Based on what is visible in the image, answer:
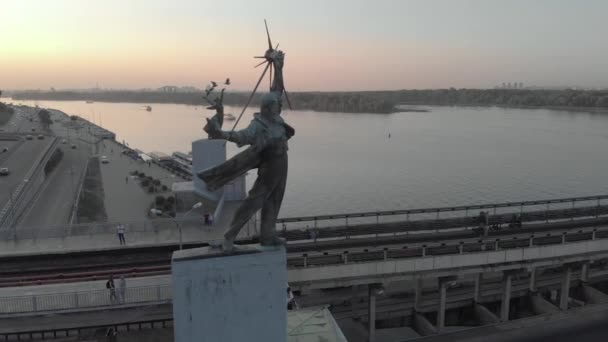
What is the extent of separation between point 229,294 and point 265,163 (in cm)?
178

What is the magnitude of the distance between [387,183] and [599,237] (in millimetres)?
22624

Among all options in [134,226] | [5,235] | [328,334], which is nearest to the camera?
[328,334]

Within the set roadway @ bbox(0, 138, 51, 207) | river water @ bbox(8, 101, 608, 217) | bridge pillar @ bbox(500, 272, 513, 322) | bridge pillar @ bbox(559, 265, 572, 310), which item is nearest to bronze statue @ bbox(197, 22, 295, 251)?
bridge pillar @ bbox(500, 272, 513, 322)

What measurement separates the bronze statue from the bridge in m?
4.93

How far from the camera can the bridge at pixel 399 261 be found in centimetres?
1297

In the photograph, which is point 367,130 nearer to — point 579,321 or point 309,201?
point 309,201

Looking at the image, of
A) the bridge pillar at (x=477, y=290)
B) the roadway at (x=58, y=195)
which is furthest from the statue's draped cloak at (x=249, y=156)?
the roadway at (x=58, y=195)

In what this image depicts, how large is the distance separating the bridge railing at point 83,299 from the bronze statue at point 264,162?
490cm

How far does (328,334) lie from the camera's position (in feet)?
25.4

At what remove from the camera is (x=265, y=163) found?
20.8 ft

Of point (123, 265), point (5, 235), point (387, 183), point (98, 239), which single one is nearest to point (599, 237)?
point (123, 265)

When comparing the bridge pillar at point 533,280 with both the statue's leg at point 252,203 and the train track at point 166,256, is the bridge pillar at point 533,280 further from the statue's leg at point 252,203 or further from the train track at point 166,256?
the statue's leg at point 252,203

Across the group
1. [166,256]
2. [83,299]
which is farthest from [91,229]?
[83,299]

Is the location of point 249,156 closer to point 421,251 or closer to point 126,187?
point 421,251
